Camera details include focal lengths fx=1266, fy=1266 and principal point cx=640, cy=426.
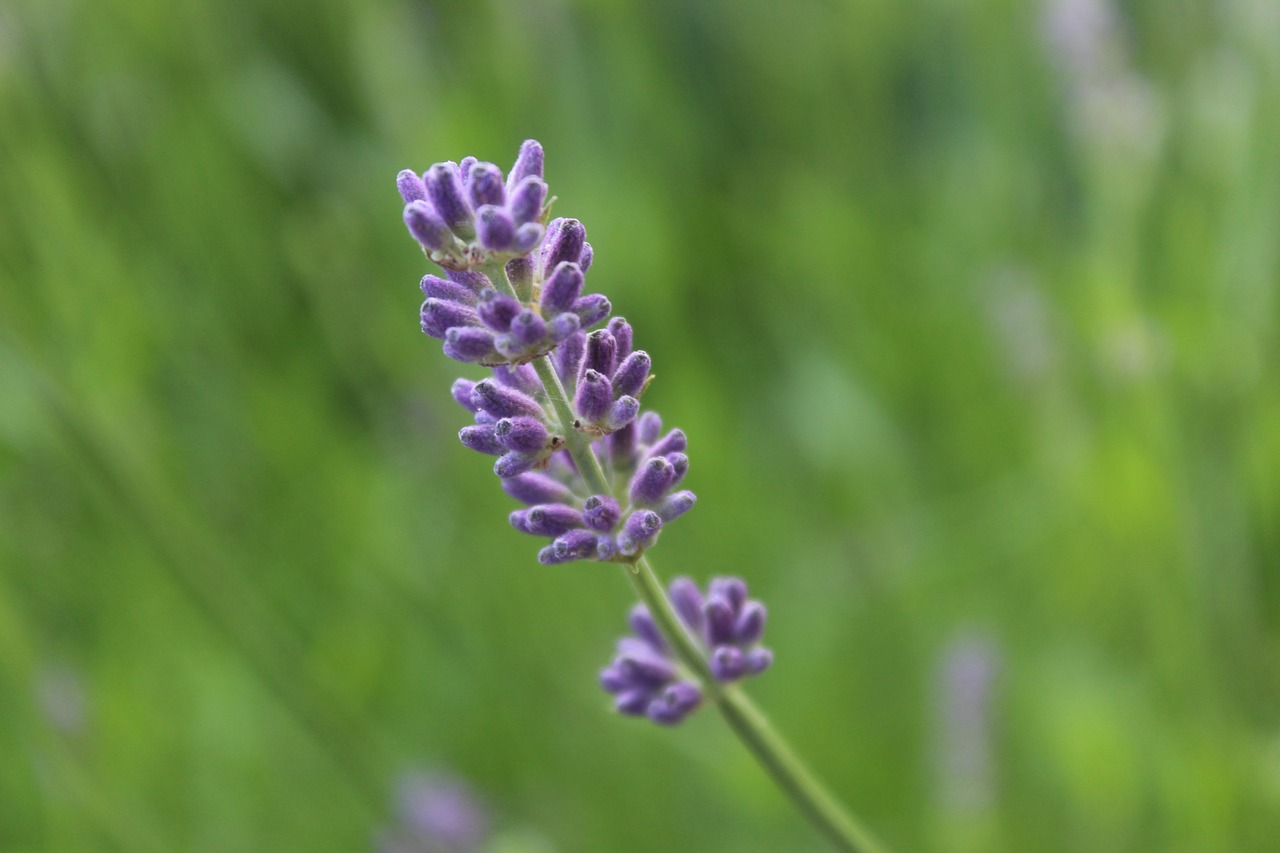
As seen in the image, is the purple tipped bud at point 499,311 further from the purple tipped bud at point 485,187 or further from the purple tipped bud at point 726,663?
the purple tipped bud at point 726,663

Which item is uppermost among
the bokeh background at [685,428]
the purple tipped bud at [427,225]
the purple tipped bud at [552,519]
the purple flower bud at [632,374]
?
the bokeh background at [685,428]

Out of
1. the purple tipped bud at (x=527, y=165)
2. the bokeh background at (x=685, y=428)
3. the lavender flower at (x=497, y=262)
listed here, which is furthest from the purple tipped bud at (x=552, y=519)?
the bokeh background at (x=685, y=428)

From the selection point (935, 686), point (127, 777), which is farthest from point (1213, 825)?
point (127, 777)

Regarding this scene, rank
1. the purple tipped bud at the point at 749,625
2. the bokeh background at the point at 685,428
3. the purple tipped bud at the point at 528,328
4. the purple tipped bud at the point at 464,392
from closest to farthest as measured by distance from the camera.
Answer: the purple tipped bud at the point at 528,328
the purple tipped bud at the point at 464,392
the purple tipped bud at the point at 749,625
the bokeh background at the point at 685,428

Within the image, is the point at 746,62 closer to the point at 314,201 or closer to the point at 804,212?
the point at 804,212

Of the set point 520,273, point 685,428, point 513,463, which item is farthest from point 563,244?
point 685,428

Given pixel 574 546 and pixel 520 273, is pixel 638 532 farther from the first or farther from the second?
pixel 520 273

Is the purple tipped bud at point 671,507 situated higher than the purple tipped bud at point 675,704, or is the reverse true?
the purple tipped bud at point 671,507
